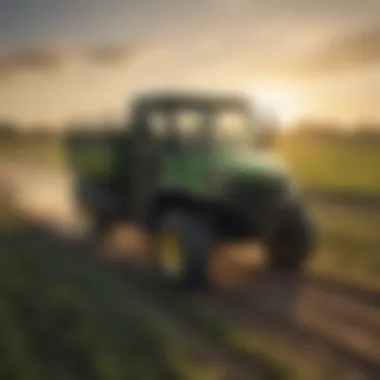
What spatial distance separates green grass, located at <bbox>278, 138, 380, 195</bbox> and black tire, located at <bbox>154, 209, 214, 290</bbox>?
0.17 metres

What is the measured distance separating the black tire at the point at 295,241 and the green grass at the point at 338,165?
5 centimetres

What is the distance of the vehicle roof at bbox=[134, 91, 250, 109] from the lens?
1.08m

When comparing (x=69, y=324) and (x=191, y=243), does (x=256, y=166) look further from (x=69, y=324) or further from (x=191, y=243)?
(x=69, y=324)

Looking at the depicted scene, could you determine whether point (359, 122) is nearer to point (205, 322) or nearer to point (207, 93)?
point (207, 93)

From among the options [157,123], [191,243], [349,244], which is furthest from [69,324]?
[349,244]

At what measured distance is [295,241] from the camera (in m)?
1.04

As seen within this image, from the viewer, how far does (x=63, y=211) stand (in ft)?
3.71

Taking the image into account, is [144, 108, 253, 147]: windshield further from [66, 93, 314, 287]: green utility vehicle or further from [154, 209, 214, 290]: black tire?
[154, 209, 214, 290]: black tire

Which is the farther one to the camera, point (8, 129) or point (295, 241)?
point (8, 129)

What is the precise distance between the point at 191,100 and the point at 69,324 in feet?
1.33

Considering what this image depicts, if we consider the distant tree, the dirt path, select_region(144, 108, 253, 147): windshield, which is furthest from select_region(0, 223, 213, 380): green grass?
select_region(144, 108, 253, 147): windshield

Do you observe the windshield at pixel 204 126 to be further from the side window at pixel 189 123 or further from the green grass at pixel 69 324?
the green grass at pixel 69 324

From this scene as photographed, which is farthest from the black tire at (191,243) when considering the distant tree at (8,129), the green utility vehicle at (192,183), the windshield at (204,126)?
the distant tree at (8,129)

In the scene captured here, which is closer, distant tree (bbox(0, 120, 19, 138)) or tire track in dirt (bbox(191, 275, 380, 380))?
tire track in dirt (bbox(191, 275, 380, 380))
